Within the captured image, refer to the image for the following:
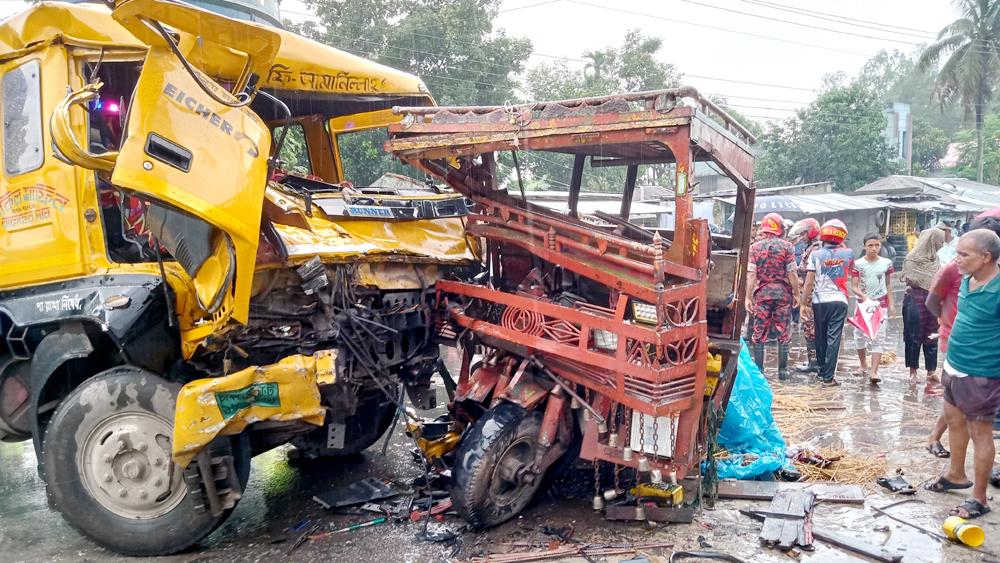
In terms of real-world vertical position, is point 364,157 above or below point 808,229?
above

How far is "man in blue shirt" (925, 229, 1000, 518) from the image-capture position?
405 centimetres

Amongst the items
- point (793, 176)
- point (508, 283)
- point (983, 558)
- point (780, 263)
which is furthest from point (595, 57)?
point (983, 558)

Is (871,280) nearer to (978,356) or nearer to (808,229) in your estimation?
(808,229)

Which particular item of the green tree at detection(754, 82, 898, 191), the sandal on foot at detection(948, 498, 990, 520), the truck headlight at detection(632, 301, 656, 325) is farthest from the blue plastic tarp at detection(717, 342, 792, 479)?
the green tree at detection(754, 82, 898, 191)

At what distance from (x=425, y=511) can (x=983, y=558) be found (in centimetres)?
316

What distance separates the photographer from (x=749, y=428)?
5023 millimetres

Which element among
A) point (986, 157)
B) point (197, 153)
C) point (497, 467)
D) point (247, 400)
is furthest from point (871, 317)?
point (986, 157)

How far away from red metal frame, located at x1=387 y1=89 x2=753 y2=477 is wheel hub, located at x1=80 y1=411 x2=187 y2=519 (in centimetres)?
183

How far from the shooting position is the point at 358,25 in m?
17.9

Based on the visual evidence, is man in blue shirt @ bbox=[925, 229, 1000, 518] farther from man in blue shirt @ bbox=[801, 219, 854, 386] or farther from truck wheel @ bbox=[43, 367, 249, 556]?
truck wheel @ bbox=[43, 367, 249, 556]

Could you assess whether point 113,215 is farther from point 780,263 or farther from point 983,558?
point 780,263

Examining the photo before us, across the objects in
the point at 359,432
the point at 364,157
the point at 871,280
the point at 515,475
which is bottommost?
the point at 359,432

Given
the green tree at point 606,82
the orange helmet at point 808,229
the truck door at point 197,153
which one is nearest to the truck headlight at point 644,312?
the truck door at point 197,153

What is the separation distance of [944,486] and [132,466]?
16.6 ft
